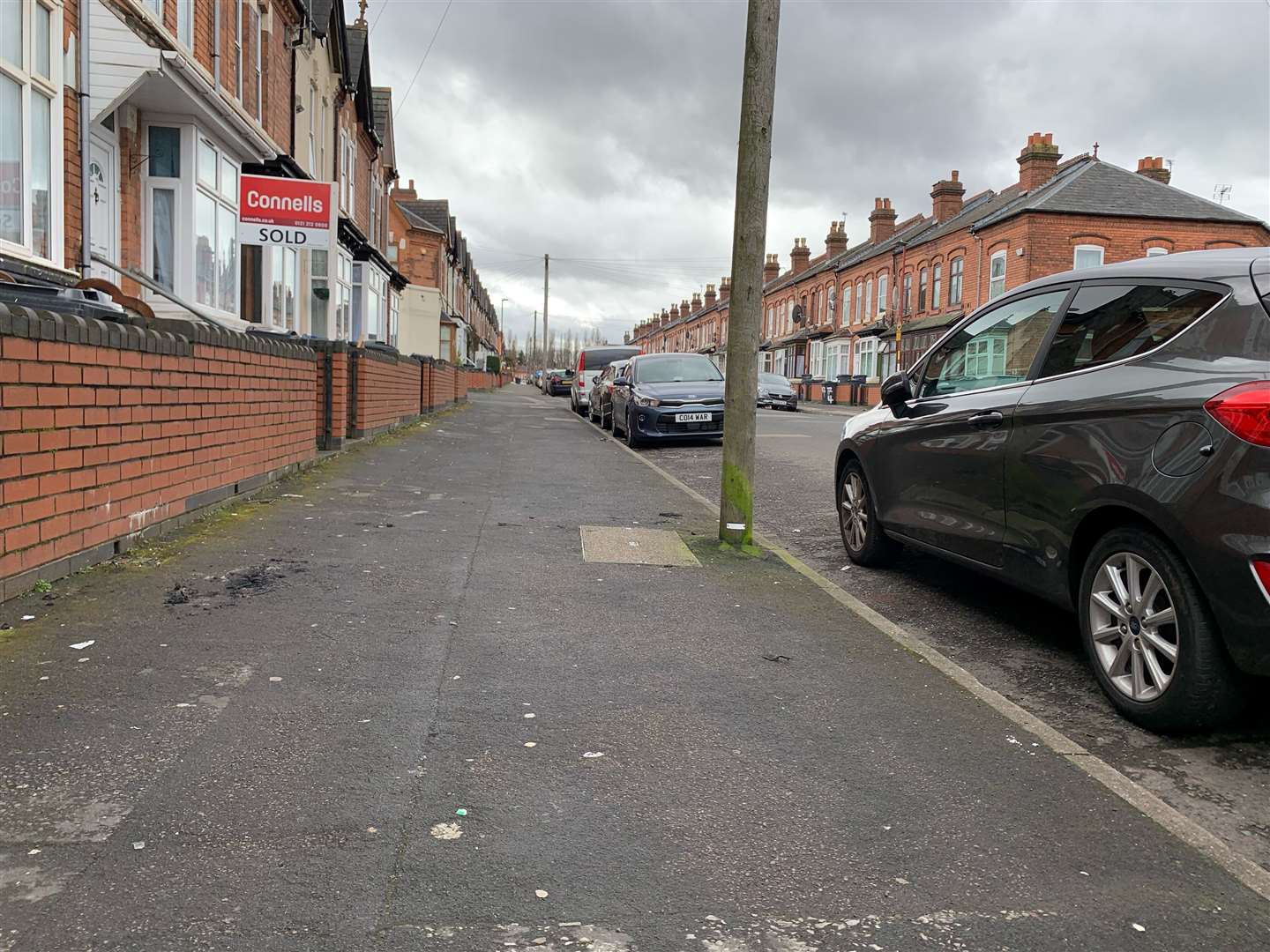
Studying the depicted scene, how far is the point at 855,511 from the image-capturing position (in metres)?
7.16

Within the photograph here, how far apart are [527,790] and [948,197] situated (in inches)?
1864

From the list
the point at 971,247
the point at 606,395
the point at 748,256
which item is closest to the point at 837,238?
the point at 971,247

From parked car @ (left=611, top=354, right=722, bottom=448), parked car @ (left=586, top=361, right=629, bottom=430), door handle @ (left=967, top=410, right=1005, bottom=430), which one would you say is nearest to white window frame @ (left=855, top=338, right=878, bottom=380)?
parked car @ (left=586, top=361, right=629, bottom=430)

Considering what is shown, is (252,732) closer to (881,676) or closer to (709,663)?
(709,663)

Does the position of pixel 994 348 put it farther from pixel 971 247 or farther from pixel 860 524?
pixel 971 247

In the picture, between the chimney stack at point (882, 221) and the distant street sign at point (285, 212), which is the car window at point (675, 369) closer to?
the distant street sign at point (285, 212)

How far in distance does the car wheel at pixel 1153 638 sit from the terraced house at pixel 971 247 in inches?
709

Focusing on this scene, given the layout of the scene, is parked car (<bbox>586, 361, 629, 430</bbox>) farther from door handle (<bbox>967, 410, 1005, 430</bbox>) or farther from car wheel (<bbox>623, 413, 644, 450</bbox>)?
door handle (<bbox>967, 410, 1005, 430</bbox>)

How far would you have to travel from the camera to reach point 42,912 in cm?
236

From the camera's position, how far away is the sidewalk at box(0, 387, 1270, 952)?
2.44 meters

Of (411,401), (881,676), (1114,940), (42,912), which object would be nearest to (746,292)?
(881,676)

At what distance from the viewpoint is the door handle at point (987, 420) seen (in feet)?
16.4

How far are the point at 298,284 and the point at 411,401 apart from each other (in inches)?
129

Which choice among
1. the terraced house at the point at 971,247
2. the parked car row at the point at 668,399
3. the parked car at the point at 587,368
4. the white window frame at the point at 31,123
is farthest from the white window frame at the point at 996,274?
the white window frame at the point at 31,123
